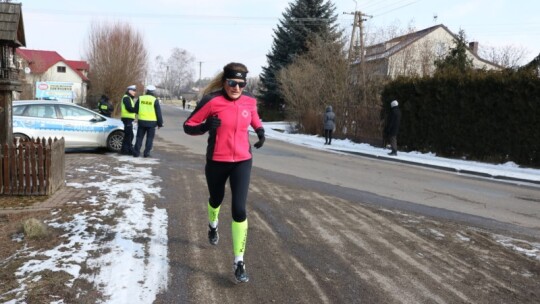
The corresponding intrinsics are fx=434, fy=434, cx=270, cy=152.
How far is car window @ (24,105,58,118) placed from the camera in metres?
11.4

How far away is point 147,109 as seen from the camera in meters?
11.1

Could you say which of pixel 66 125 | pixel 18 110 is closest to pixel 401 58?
pixel 66 125

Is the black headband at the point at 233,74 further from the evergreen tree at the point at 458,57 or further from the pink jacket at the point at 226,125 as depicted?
the evergreen tree at the point at 458,57

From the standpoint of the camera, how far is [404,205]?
7.70m

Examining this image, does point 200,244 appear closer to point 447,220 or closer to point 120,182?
point 120,182

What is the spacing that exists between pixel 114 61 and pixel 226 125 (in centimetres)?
3861

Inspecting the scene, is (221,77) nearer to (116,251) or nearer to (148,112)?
(116,251)

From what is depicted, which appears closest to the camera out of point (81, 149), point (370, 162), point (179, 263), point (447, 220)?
point (179, 263)

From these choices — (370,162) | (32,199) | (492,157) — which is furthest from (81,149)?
(492,157)

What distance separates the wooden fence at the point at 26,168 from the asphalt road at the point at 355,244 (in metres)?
1.81

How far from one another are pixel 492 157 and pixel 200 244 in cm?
1321

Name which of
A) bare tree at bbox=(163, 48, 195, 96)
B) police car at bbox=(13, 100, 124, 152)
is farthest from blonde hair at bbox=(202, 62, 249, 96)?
bare tree at bbox=(163, 48, 195, 96)

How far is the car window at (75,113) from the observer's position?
38.8 feet

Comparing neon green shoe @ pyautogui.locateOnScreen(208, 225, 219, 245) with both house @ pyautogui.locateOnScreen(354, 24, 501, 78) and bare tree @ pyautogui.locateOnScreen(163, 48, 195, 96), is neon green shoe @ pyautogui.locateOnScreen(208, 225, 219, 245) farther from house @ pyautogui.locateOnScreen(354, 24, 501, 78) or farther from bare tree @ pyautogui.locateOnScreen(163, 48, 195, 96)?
bare tree @ pyautogui.locateOnScreen(163, 48, 195, 96)
